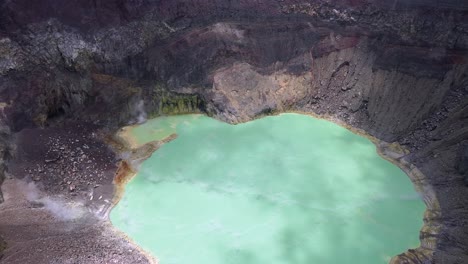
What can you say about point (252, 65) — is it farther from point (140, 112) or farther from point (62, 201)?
point (62, 201)

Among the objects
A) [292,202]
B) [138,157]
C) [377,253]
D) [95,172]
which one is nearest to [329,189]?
[292,202]

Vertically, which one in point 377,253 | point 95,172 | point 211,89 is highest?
point 211,89

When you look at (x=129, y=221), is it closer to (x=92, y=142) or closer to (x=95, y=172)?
(x=95, y=172)

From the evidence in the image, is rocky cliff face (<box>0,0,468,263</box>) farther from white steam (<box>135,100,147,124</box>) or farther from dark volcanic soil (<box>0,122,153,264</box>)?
dark volcanic soil (<box>0,122,153,264</box>)

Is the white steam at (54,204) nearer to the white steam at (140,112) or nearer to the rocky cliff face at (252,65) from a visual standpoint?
the rocky cliff face at (252,65)

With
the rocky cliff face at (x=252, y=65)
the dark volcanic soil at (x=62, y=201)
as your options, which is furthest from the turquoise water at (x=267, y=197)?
the rocky cliff face at (x=252, y=65)

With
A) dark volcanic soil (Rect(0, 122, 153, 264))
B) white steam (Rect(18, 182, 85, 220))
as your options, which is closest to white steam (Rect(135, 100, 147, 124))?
dark volcanic soil (Rect(0, 122, 153, 264))
